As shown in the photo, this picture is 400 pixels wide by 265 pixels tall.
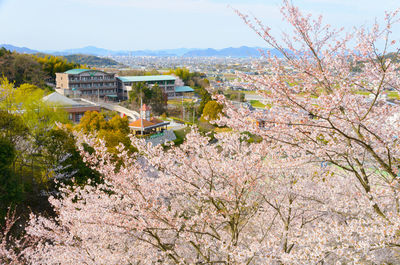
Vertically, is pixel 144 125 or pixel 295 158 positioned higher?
pixel 295 158

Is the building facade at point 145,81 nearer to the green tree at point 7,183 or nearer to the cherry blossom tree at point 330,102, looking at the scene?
the green tree at point 7,183

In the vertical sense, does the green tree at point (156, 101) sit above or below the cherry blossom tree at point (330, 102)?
below

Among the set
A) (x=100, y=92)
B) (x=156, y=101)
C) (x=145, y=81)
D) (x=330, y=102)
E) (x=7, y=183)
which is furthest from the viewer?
(x=145, y=81)

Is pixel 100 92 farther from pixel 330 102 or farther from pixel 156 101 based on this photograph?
pixel 330 102

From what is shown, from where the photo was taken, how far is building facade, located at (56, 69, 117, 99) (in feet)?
135

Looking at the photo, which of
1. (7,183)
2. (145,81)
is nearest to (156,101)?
(145,81)

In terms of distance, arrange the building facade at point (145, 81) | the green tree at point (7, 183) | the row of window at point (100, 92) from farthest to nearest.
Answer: the building facade at point (145, 81) < the row of window at point (100, 92) < the green tree at point (7, 183)

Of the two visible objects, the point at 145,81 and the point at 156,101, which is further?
the point at 145,81

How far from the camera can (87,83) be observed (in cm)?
4303

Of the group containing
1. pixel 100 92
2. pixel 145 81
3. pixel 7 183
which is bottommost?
pixel 7 183

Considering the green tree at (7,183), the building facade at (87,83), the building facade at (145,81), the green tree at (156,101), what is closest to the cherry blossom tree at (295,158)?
the green tree at (7,183)

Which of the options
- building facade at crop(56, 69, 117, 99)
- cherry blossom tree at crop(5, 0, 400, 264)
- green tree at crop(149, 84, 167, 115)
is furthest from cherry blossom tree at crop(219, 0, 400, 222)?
building facade at crop(56, 69, 117, 99)

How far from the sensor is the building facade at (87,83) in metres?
41.1

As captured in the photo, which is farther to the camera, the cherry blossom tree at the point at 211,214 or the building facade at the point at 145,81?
the building facade at the point at 145,81
